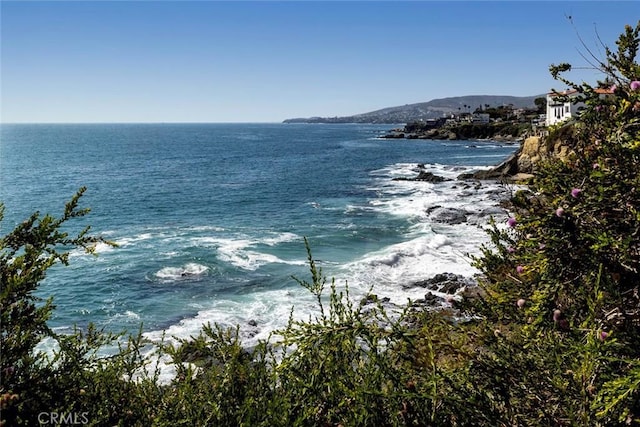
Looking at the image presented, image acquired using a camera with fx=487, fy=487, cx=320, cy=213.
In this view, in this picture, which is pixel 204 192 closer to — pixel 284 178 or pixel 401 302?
pixel 284 178

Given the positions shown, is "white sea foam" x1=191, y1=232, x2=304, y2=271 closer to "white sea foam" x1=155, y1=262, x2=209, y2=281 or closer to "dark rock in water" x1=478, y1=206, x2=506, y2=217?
"white sea foam" x1=155, y1=262, x2=209, y2=281

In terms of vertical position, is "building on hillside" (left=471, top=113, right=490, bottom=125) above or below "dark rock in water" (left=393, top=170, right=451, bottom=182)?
above

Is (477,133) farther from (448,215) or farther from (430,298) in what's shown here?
(430,298)

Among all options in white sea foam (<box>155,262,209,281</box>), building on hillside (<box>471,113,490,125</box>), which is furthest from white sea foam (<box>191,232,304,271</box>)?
building on hillside (<box>471,113,490,125</box>)

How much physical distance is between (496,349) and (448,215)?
33814mm

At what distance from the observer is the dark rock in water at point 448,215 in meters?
35.8

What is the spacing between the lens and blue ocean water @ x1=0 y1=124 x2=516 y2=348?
21844 mm

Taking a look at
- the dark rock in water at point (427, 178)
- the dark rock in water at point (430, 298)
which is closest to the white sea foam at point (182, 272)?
the dark rock in water at point (430, 298)

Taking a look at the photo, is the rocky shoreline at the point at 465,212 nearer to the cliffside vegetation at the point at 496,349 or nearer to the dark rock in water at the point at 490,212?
the dark rock in water at the point at 490,212

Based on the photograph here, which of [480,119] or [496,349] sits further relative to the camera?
[480,119]

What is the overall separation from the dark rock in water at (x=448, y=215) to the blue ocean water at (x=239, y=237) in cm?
45

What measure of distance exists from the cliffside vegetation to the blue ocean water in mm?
6278

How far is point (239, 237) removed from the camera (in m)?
33.5

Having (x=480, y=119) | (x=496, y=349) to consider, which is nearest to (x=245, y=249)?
(x=496, y=349)
